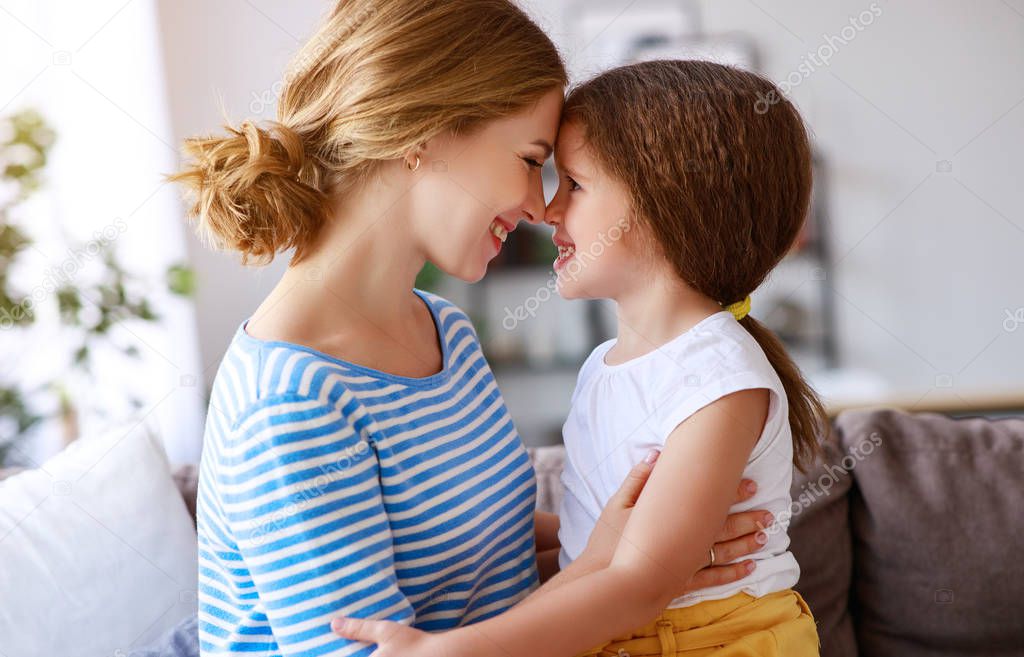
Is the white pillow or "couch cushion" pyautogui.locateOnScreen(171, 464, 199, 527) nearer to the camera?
the white pillow

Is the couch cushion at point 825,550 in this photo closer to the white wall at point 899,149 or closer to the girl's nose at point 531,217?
the girl's nose at point 531,217

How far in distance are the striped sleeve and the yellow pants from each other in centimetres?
36

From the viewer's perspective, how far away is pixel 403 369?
3.84 ft

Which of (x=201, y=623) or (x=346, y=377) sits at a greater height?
(x=346, y=377)

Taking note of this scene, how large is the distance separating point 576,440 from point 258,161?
23.2 inches

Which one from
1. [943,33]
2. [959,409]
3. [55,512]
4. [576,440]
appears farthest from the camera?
[943,33]

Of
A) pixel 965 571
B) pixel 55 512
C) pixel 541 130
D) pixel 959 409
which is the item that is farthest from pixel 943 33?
pixel 55 512

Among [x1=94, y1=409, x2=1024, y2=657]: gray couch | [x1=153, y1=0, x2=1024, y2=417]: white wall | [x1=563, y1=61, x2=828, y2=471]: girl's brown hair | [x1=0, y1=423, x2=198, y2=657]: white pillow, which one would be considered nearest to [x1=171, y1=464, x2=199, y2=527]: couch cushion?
[x1=94, y1=409, x2=1024, y2=657]: gray couch

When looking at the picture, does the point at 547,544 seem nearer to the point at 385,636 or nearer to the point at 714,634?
the point at 714,634

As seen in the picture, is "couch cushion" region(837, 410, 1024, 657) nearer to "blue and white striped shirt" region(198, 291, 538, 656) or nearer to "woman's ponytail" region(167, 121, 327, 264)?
"blue and white striped shirt" region(198, 291, 538, 656)

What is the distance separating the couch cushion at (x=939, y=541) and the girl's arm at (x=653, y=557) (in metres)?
0.68

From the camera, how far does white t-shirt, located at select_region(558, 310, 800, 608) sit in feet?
3.76

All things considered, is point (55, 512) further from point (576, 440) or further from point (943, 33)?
point (943, 33)

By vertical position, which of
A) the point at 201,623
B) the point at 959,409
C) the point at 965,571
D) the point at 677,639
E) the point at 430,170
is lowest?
the point at 959,409
